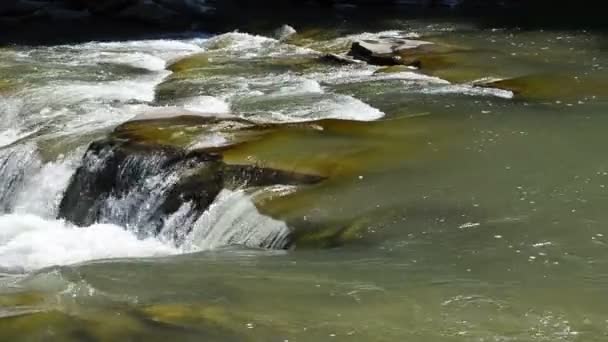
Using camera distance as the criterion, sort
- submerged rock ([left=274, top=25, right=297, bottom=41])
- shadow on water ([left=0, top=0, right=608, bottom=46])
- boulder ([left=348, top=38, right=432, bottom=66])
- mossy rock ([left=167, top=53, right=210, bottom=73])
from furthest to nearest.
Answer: shadow on water ([left=0, top=0, right=608, bottom=46]), submerged rock ([left=274, top=25, right=297, bottom=41]), mossy rock ([left=167, top=53, right=210, bottom=73]), boulder ([left=348, top=38, right=432, bottom=66])

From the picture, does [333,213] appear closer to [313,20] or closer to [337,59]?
[337,59]

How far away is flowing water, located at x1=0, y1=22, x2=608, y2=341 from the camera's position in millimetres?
4930

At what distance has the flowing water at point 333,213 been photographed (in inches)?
194

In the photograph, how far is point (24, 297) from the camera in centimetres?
502

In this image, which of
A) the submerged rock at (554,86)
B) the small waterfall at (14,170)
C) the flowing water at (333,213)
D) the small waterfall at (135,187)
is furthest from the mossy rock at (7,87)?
the submerged rock at (554,86)

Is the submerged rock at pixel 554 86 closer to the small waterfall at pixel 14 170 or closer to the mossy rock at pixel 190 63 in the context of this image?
the mossy rock at pixel 190 63

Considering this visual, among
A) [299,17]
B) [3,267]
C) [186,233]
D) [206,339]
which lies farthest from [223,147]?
[299,17]

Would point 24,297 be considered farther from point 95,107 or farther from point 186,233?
point 95,107

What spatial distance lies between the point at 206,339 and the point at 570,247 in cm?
310

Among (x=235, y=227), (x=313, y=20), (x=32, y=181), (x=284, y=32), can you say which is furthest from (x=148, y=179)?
(x=313, y=20)

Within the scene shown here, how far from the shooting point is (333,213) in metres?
7.25

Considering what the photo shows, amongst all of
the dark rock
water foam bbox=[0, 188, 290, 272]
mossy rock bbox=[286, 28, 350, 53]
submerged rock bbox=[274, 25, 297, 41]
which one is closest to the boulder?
the dark rock

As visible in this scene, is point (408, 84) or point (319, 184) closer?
point (319, 184)

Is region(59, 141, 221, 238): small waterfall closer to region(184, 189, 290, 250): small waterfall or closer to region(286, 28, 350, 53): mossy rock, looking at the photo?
region(184, 189, 290, 250): small waterfall
